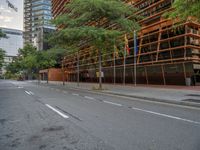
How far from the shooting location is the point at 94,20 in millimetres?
25859

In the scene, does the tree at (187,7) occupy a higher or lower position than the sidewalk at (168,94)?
higher

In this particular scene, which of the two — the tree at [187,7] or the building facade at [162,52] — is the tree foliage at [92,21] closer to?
the building facade at [162,52]

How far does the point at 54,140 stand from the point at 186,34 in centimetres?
2686

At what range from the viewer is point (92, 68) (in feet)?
166

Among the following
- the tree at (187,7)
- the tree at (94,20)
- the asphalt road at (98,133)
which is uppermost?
→ the tree at (94,20)

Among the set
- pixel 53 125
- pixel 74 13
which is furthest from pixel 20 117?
pixel 74 13

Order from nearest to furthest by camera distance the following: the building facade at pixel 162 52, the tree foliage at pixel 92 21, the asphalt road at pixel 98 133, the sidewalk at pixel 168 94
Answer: the asphalt road at pixel 98 133, the sidewalk at pixel 168 94, the tree foliage at pixel 92 21, the building facade at pixel 162 52

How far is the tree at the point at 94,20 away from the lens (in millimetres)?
22766

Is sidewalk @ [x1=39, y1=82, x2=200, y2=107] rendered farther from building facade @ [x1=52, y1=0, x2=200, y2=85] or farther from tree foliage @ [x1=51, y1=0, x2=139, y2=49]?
building facade @ [x1=52, y1=0, x2=200, y2=85]

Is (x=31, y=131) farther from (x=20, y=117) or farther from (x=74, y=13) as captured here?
(x=74, y=13)

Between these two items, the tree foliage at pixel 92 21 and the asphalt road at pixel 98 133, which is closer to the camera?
the asphalt road at pixel 98 133

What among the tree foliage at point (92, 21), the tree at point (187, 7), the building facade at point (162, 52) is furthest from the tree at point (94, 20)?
the tree at point (187, 7)

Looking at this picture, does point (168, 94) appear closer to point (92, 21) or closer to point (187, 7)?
point (187, 7)

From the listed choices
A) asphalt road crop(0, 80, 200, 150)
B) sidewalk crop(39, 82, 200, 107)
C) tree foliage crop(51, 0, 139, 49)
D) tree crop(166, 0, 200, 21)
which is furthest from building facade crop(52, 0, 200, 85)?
asphalt road crop(0, 80, 200, 150)
